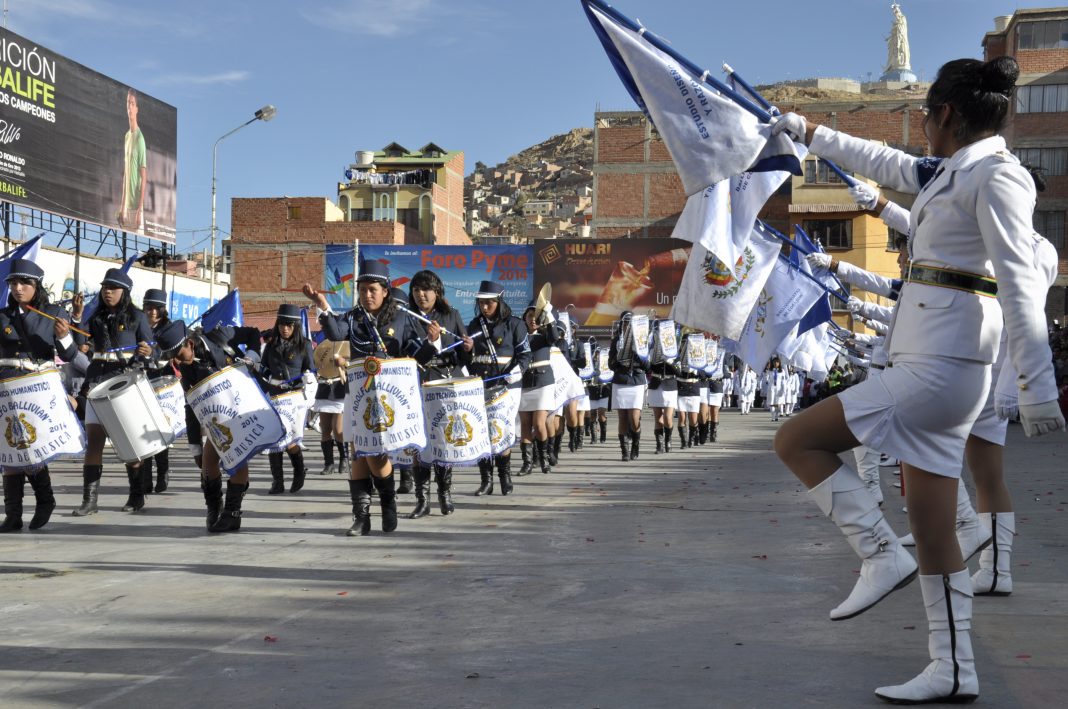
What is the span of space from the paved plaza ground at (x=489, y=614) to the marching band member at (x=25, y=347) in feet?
1.00

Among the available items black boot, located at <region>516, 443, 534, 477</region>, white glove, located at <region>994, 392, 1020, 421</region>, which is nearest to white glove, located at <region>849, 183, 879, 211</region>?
white glove, located at <region>994, 392, 1020, 421</region>

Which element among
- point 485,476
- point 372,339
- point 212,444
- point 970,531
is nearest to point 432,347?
point 372,339

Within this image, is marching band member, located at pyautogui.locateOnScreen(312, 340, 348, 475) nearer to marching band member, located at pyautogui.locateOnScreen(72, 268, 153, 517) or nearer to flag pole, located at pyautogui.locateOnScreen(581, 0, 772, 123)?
marching band member, located at pyautogui.locateOnScreen(72, 268, 153, 517)

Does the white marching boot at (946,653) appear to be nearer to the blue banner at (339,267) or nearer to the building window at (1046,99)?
the blue banner at (339,267)

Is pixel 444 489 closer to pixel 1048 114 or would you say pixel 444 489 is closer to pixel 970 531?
pixel 970 531

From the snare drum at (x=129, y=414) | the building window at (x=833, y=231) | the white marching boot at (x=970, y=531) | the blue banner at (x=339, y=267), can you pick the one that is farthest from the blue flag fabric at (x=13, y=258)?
the building window at (x=833, y=231)

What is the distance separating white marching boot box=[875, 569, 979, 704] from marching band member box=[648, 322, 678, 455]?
1578 centimetres

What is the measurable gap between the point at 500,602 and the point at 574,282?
4923 cm

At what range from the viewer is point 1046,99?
195 ft


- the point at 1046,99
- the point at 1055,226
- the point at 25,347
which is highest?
the point at 1046,99

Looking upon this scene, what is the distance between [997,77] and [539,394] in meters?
11.3

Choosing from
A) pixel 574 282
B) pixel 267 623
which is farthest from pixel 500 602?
pixel 574 282

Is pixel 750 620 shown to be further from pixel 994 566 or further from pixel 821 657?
pixel 994 566

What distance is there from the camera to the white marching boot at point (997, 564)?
6.50m
